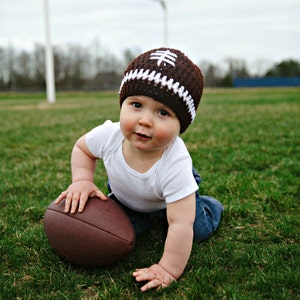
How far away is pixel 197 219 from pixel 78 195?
2.36ft

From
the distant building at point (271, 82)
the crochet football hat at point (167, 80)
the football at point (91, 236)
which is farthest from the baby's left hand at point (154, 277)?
the distant building at point (271, 82)

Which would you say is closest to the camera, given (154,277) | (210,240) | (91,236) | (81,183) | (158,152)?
(154,277)

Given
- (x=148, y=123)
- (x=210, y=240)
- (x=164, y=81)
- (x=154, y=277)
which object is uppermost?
(x=164, y=81)

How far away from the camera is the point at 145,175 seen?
2.27m

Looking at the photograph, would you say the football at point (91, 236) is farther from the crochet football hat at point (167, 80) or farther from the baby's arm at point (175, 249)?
the crochet football hat at point (167, 80)

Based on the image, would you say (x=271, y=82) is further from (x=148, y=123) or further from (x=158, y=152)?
(x=148, y=123)

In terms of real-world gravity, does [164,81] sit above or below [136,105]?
above

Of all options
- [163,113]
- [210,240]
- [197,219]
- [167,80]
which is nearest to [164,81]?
[167,80]

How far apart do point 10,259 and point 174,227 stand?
90 cm

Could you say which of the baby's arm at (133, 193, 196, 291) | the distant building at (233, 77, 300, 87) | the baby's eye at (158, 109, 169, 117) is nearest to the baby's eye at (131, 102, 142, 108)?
the baby's eye at (158, 109, 169, 117)

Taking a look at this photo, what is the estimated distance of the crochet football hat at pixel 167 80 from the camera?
2070 millimetres

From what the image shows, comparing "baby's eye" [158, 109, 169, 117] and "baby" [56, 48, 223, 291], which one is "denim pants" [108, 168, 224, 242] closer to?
"baby" [56, 48, 223, 291]

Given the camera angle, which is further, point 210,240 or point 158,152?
point 210,240

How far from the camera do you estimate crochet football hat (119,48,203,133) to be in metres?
2.07
